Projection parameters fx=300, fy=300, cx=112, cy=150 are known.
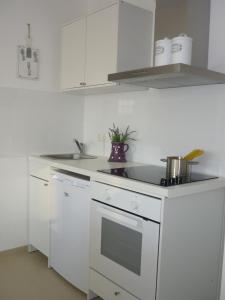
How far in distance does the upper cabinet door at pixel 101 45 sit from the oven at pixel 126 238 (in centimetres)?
96

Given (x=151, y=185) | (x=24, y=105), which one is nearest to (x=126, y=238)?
(x=151, y=185)

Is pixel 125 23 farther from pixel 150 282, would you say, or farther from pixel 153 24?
pixel 150 282

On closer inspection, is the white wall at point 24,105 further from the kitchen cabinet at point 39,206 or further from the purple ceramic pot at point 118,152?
the purple ceramic pot at point 118,152

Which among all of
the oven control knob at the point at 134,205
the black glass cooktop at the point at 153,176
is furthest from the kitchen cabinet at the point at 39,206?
the oven control knob at the point at 134,205

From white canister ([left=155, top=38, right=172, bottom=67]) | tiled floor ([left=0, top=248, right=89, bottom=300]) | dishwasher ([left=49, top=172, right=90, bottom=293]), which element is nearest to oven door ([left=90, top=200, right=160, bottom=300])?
dishwasher ([left=49, top=172, right=90, bottom=293])

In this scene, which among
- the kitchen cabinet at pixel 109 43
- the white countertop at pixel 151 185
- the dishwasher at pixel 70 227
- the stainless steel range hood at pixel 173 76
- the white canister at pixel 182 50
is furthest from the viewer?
the kitchen cabinet at pixel 109 43

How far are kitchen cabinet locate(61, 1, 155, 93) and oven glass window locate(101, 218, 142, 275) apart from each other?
3.72ft

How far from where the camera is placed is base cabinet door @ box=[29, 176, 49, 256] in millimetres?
2559

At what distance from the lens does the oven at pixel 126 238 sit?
5.41 feet

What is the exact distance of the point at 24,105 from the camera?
277cm

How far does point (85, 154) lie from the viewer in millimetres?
3201

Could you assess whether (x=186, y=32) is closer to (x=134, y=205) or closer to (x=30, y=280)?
(x=134, y=205)

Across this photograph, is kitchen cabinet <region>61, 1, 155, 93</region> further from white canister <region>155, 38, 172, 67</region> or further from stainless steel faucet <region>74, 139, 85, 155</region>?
stainless steel faucet <region>74, 139, 85, 155</region>

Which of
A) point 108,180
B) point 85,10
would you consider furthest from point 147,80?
point 85,10
